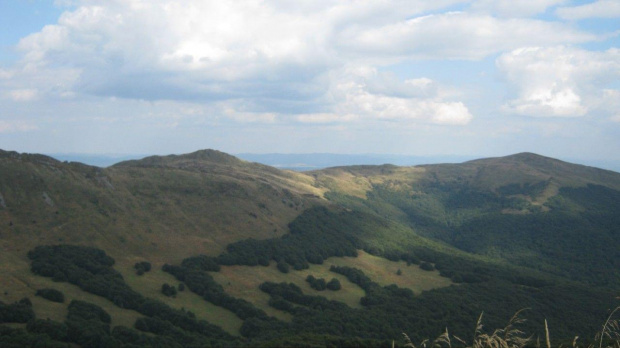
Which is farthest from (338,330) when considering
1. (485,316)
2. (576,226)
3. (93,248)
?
(576,226)

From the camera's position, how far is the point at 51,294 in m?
59.3

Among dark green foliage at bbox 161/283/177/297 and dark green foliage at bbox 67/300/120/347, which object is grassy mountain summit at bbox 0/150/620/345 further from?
dark green foliage at bbox 67/300/120/347

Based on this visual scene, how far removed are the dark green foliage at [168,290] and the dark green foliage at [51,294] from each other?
17042 mm

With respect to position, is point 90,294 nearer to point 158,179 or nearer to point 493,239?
point 158,179

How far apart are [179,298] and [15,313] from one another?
28461 mm

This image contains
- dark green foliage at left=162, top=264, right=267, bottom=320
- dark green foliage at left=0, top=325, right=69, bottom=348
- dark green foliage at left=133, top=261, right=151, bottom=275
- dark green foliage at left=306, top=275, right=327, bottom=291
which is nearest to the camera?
dark green foliage at left=0, top=325, right=69, bottom=348

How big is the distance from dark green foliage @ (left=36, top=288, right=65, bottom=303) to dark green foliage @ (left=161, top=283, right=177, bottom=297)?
17042 mm

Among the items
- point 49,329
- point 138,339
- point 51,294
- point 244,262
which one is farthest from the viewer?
point 244,262

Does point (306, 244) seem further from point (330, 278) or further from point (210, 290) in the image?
point (210, 290)

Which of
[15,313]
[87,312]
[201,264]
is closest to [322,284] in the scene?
[201,264]

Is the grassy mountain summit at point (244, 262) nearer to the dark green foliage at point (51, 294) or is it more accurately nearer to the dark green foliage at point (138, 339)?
the dark green foliage at point (51, 294)

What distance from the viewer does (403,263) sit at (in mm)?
122375

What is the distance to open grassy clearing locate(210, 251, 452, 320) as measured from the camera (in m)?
84.0

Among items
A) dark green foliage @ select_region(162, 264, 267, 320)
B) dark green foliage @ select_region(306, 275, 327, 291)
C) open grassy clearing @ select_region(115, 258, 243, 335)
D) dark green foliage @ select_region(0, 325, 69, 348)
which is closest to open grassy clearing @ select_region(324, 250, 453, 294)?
dark green foliage @ select_region(306, 275, 327, 291)
